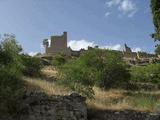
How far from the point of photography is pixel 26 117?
1756 centimetres

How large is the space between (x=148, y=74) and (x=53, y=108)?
17646 mm

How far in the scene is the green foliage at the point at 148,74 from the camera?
3219 cm

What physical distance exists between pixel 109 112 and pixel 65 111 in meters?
2.50

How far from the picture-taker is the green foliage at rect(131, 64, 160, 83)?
32.2 meters

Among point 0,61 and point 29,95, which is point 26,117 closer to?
point 29,95

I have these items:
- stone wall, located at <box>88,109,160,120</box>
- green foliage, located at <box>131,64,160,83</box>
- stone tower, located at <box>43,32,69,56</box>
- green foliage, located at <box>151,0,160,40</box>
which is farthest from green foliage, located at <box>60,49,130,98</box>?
stone tower, located at <box>43,32,69,56</box>

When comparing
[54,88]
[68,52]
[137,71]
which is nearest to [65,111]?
[54,88]

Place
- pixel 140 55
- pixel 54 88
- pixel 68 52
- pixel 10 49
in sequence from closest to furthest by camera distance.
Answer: pixel 10 49, pixel 54 88, pixel 68 52, pixel 140 55

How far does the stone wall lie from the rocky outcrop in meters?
0.81

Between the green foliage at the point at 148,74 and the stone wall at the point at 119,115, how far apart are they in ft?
40.4

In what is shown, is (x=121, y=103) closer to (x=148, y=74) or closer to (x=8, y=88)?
(x=8, y=88)

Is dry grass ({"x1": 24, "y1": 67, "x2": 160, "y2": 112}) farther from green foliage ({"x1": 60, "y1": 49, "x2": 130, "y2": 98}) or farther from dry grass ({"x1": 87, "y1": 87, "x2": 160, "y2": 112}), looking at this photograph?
green foliage ({"x1": 60, "y1": 49, "x2": 130, "y2": 98})

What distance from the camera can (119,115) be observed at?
757 inches

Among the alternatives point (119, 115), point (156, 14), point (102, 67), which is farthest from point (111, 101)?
point (102, 67)
